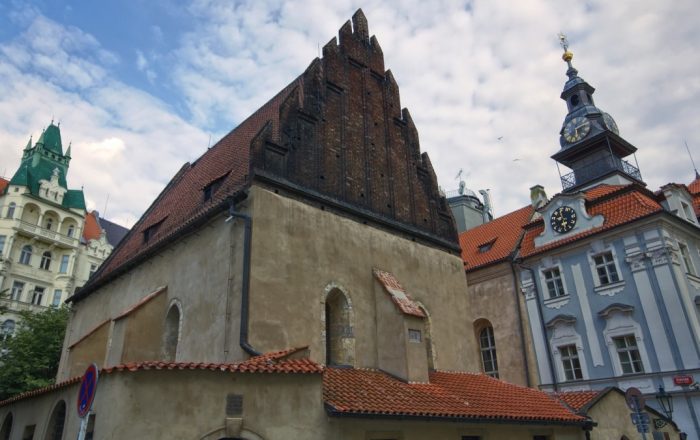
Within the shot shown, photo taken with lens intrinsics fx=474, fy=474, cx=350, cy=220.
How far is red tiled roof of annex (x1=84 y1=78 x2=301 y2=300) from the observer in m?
14.7

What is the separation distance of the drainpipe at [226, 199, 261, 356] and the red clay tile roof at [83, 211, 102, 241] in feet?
135

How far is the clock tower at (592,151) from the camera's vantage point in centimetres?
2945

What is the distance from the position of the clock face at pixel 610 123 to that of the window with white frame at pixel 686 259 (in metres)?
12.0

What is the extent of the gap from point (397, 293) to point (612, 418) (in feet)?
25.1

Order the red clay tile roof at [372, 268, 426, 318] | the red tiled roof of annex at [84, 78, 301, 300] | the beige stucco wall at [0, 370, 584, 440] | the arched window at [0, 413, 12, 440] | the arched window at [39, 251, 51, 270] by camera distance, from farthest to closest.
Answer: the arched window at [39, 251, 51, 270] < the red tiled roof of annex at [84, 78, 301, 300] < the red clay tile roof at [372, 268, 426, 318] < the arched window at [0, 413, 12, 440] < the beige stucco wall at [0, 370, 584, 440]

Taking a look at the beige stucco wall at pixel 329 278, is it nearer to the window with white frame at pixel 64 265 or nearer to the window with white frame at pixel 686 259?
the window with white frame at pixel 686 259

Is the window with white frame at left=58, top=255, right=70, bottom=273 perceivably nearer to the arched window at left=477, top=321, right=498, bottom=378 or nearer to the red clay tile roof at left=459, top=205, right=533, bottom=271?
the red clay tile roof at left=459, top=205, right=533, bottom=271

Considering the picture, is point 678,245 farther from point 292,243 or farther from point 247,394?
point 247,394

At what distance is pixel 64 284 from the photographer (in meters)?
40.9

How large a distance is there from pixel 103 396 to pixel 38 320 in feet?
79.0

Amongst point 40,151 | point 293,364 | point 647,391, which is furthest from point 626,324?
point 40,151

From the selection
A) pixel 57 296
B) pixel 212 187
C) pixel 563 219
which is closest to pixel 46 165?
pixel 57 296

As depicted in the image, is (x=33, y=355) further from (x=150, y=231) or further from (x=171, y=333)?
(x=171, y=333)

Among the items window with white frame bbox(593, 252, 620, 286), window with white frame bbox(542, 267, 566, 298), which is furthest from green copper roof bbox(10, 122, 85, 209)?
window with white frame bbox(593, 252, 620, 286)
